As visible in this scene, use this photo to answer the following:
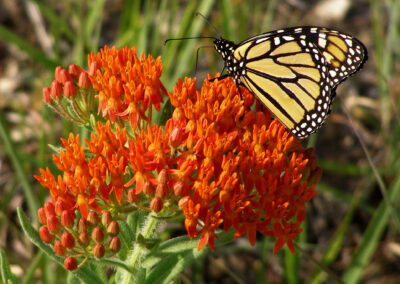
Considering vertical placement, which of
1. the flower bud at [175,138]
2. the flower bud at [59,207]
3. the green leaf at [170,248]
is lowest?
the green leaf at [170,248]

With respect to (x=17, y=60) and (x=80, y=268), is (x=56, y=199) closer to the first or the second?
(x=80, y=268)

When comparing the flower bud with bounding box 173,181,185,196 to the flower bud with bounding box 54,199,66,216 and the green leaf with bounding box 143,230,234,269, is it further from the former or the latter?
the flower bud with bounding box 54,199,66,216

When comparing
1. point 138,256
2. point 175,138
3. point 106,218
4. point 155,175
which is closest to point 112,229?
point 106,218

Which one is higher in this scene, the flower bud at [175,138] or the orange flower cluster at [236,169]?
the flower bud at [175,138]

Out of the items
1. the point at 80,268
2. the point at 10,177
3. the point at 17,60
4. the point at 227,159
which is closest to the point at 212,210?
the point at 227,159

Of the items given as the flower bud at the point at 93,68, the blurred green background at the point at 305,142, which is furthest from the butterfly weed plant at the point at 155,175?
the blurred green background at the point at 305,142

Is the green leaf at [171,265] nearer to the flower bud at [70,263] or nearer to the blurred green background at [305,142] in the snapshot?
the flower bud at [70,263]
